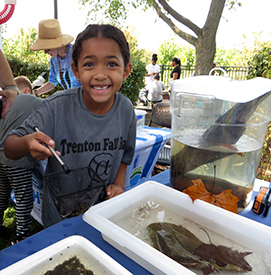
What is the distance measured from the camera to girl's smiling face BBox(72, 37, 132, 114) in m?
1.07

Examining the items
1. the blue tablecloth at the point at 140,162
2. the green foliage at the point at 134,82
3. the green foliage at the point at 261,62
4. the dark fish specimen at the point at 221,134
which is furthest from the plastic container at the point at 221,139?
the green foliage at the point at 134,82

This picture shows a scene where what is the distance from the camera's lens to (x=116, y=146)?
128 cm

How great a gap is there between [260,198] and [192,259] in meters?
0.58

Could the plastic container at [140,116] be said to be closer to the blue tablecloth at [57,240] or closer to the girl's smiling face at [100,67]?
the girl's smiling face at [100,67]

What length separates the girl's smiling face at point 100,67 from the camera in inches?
42.1

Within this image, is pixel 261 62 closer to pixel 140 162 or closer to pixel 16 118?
pixel 140 162

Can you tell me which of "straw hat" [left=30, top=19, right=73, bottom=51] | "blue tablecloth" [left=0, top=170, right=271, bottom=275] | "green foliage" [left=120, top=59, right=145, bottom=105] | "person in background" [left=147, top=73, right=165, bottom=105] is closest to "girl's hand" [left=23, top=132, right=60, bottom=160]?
"blue tablecloth" [left=0, top=170, right=271, bottom=275]

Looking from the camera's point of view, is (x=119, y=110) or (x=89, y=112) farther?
(x=119, y=110)

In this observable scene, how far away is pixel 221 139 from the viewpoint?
1003 mm

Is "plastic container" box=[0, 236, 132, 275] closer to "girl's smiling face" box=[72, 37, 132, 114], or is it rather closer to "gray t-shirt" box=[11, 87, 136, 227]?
"gray t-shirt" box=[11, 87, 136, 227]

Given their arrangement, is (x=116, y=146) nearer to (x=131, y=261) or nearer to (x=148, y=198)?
(x=148, y=198)

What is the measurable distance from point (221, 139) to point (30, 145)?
80 cm

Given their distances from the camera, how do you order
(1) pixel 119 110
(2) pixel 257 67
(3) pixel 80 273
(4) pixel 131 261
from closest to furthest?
(3) pixel 80 273
(4) pixel 131 261
(1) pixel 119 110
(2) pixel 257 67

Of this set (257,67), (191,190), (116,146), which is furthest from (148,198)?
(257,67)
